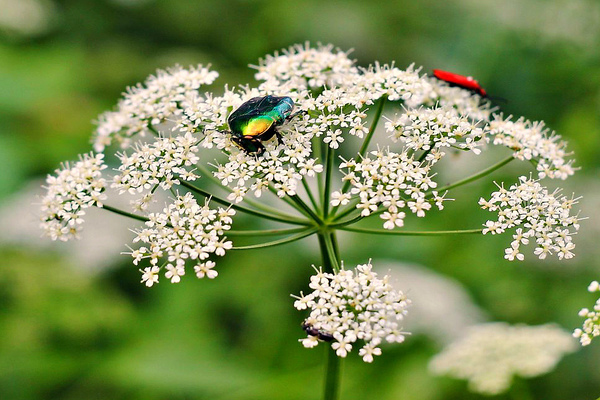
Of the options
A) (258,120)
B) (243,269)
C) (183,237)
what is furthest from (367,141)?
(243,269)

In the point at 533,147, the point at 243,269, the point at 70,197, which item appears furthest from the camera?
the point at 243,269

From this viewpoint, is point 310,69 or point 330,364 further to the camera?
point 310,69

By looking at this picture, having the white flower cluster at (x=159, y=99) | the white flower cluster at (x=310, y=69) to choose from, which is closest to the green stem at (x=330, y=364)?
the white flower cluster at (x=310, y=69)

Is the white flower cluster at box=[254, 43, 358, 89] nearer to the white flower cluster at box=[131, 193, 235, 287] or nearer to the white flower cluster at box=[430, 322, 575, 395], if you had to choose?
the white flower cluster at box=[131, 193, 235, 287]

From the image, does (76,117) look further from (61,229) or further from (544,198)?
(544,198)

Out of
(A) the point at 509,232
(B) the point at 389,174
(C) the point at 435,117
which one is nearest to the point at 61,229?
(B) the point at 389,174

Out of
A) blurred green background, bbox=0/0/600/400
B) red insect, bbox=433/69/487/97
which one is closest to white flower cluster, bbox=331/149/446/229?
red insect, bbox=433/69/487/97

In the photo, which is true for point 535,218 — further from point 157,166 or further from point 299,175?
point 157,166
